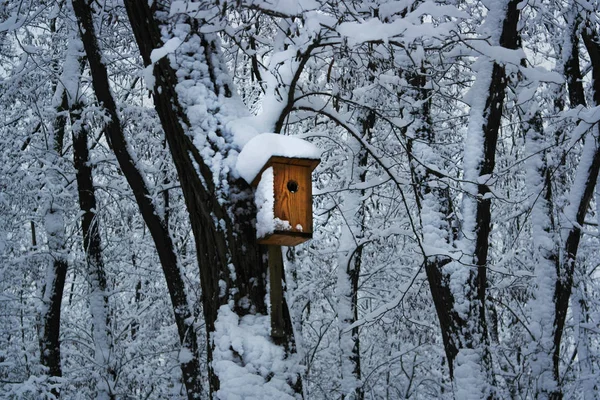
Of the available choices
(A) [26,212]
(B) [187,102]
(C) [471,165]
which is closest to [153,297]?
(A) [26,212]

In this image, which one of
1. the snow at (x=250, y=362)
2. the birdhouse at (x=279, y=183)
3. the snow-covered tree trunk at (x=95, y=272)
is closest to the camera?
the snow at (x=250, y=362)

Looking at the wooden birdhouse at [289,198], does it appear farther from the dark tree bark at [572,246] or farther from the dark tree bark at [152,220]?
the dark tree bark at [572,246]

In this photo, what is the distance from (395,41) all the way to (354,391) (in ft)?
21.2

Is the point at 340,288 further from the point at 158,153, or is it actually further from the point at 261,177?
the point at 261,177

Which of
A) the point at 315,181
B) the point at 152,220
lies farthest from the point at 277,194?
the point at 315,181

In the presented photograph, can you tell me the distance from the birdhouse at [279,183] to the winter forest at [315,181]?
0.04 m

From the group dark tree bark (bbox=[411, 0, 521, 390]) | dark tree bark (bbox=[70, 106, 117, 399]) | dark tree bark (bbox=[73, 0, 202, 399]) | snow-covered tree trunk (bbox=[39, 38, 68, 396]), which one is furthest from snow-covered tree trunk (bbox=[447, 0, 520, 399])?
snow-covered tree trunk (bbox=[39, 38, 68, 396])

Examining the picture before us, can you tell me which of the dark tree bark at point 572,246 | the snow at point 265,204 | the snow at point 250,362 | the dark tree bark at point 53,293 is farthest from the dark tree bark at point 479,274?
the dark tree bark at point 53,293

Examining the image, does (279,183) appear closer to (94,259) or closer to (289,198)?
(289,198)

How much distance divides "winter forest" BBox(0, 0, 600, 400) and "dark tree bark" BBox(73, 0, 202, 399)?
0.07ft

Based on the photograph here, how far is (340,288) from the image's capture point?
897cm

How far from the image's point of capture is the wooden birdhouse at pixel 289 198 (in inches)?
109

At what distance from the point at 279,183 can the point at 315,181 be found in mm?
7561

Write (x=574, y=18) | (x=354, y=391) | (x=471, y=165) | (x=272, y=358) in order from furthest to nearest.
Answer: (x=354, y=391), (x=574, y=18), (x=471, y=165), (x=272, y=358)
